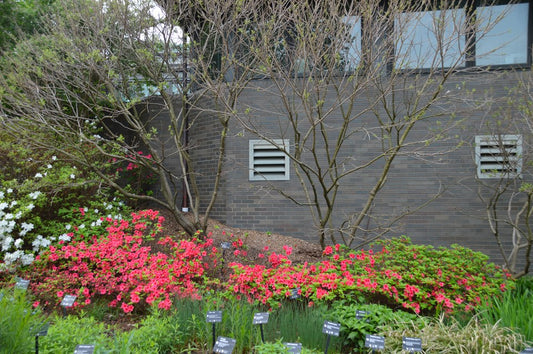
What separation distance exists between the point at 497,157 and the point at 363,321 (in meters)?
4.53

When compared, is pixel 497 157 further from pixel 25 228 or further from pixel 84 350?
pixel 25 228

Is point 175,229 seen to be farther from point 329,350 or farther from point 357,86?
point 329,350

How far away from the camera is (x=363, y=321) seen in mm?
3857

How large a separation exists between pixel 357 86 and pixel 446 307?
8.43ft

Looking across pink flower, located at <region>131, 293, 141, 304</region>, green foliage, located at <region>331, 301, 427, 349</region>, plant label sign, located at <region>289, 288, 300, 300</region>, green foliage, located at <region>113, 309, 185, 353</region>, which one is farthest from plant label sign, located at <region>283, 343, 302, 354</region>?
pink flower, located at <region>131, 293, 141, 304</region>

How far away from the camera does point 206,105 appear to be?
8.30m

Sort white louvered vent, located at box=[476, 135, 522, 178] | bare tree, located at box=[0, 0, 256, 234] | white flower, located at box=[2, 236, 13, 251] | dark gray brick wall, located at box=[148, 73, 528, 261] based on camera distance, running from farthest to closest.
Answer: dark gray brick wall, located at box=[148, 73, 528, 261] < white louvered vent, located at box=[476, 135, 522, 178] < bare tree, located at box=[0, 0, 256, 234] < white flower, located at box=[2, 236, 13, 251]

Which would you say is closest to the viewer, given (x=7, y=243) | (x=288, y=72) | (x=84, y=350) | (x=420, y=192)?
(x=84, y=350)

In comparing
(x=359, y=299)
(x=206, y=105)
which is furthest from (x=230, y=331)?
→ (x=206, y=105)

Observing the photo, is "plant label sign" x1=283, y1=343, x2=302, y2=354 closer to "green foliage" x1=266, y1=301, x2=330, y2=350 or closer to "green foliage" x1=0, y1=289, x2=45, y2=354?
"green foliage" x1=266, y1=301, x2=330, y2=350

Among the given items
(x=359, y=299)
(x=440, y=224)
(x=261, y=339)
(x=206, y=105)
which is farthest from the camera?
(x=206, y=105)

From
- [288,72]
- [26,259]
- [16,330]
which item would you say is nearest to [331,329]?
[16,330]

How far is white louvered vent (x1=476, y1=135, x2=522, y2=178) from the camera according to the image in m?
6.62

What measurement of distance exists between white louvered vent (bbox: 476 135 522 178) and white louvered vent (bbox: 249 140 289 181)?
9.91 ft
